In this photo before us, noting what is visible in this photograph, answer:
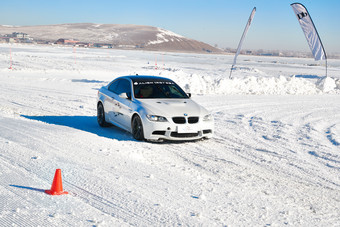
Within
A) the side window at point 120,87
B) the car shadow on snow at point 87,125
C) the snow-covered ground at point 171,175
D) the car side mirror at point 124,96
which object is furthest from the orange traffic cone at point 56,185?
the side window at point 120,87

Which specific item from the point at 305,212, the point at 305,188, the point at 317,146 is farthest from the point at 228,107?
the point at 305,212

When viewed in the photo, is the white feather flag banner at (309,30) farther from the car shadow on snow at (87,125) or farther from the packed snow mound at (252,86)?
the car shadow on snow at (87,125)

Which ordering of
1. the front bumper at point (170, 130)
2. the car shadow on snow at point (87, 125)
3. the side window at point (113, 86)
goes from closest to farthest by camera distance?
the front bumper at point (170, 130) < the car shadow on snow at point (87, 125) < the side window at point (113, 86)

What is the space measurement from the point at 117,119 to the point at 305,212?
5465mm

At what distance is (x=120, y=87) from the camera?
31.8ft

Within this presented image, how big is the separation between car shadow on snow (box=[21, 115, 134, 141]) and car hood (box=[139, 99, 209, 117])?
875mm

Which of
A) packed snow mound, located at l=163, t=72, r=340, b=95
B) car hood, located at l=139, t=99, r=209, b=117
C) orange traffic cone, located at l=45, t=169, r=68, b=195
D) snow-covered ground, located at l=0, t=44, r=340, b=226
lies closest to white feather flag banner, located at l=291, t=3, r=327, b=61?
packed snow mound, located at l=163, t=72, r=340, b=95

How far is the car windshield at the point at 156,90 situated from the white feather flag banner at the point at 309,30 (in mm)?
15386

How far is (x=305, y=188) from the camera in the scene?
5844mm

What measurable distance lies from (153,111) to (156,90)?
1281 millimetres

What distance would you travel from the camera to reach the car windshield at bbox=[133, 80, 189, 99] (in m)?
9.11

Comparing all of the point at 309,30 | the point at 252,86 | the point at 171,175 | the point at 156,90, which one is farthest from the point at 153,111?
the point at 309,30

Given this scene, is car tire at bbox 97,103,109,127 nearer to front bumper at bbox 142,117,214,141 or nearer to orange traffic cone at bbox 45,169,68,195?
front bumper at bbox 142,117,214,141

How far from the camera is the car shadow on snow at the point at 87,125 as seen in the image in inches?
354
